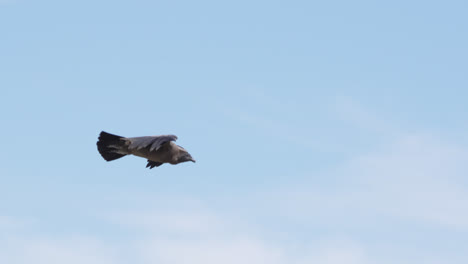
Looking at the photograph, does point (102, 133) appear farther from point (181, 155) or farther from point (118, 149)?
point (181, 155)

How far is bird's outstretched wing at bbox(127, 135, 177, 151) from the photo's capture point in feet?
95.0

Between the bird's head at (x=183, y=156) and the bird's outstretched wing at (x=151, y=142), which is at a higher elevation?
the bird's head at (x=183, y=156)

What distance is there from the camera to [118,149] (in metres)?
30.8

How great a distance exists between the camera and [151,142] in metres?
29.3

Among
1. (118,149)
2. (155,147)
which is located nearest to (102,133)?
(118,149)

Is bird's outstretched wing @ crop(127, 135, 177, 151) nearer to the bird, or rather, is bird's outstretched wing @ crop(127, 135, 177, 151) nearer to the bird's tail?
the bird

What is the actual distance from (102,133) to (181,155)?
2.94 meters

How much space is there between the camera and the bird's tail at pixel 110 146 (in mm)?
30781

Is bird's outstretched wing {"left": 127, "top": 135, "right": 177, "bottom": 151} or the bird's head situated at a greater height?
the bird's head

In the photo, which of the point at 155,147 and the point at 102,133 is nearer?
the point at 155,147

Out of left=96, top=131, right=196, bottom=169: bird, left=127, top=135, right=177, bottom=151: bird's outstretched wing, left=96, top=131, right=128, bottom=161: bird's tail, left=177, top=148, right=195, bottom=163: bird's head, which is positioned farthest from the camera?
left=96, top=131, right=128, bottom=161: bird's tail

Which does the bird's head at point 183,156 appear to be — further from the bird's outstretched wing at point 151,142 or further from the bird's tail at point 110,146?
the bird's tail at point 110,146

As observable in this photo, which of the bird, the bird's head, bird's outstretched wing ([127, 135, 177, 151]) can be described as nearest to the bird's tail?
the bird

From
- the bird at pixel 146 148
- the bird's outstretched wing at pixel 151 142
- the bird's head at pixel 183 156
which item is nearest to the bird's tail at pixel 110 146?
the bird at pixel 146 148
